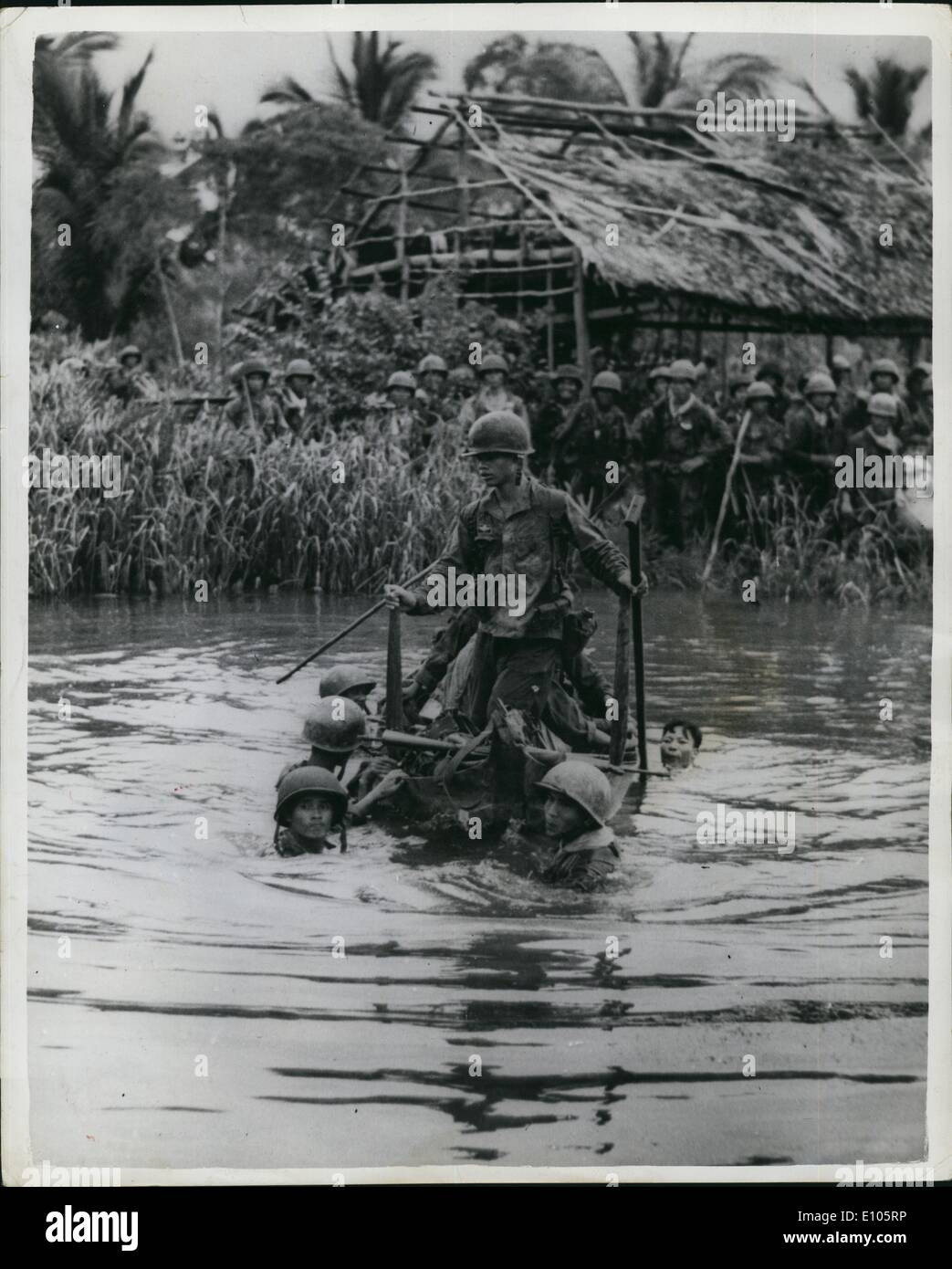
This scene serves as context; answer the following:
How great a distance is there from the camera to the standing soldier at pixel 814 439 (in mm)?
7211

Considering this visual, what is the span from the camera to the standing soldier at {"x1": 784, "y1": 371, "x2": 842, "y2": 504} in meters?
7.21

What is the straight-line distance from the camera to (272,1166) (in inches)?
256

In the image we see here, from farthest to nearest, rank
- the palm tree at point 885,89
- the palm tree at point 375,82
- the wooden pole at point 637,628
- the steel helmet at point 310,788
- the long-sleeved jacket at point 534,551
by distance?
the palm tree at point 885,89 < the palm tree at point 375,82 < the wooden pole at point 637,628 < the long-sleeved jacket at point 534,551 < the steel helmet at point 310,788

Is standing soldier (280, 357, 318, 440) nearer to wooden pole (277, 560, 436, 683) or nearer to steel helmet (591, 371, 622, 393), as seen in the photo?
wooden pole (277, 560, 436, 683)

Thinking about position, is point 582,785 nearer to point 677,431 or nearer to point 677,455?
point 677,455

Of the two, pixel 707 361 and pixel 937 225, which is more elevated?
pixel 937 225

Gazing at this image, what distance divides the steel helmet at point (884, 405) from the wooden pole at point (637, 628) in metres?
1.29

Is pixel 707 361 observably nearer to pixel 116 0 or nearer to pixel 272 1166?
pixel 116 0

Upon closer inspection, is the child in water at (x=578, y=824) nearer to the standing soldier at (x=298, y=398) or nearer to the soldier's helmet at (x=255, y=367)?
the standing soldier at (x=298, y=398)

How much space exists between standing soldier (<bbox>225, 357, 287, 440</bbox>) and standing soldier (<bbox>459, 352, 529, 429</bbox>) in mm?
972

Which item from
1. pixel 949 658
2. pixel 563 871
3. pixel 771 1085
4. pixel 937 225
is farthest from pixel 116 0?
pixel 771 1085

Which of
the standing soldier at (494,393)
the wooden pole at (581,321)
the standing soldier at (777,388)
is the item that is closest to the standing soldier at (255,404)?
the standing soldier at (494,393)

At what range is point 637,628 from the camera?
272 inches

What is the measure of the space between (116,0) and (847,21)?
Result: 3501mm
